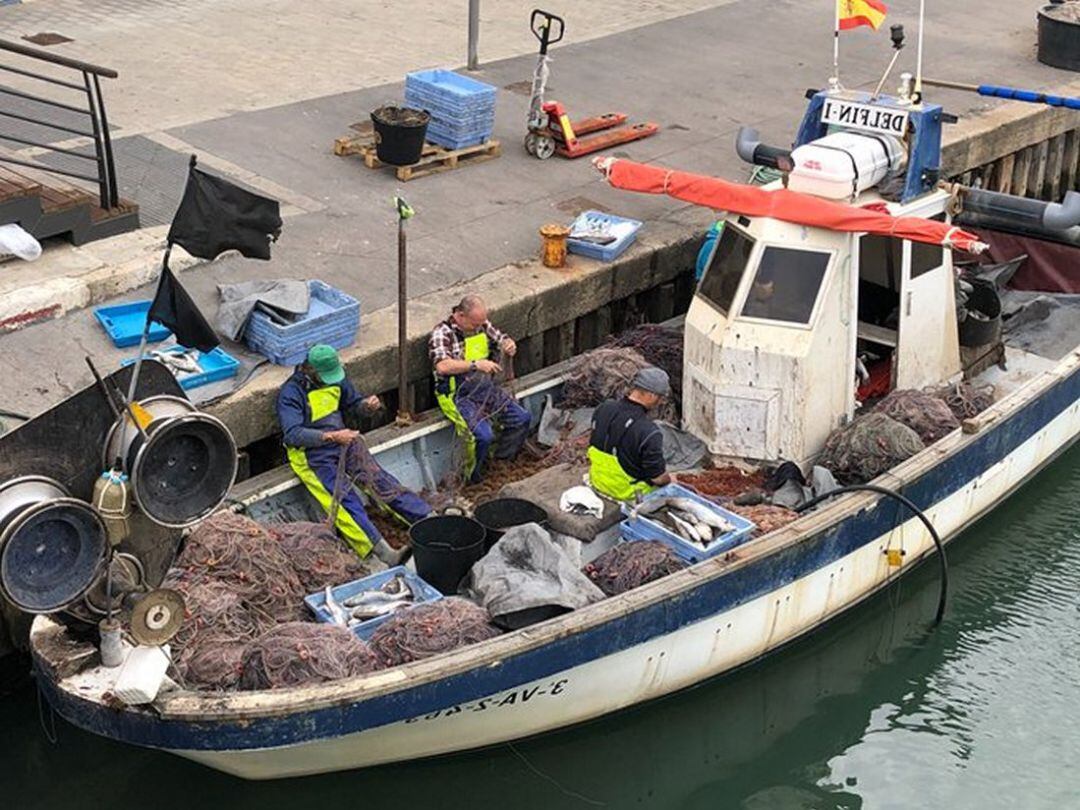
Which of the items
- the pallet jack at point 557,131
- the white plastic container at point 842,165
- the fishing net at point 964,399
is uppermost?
the white plastic container at point 842,165

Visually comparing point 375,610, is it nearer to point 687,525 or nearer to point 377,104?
point 687,525

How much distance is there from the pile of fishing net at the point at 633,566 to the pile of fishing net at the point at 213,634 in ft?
6.12

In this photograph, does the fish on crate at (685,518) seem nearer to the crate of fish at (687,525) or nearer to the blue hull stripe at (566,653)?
the crate of fish at (687,525)

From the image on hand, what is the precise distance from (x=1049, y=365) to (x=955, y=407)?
1.56 meters

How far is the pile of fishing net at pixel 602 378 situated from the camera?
1020cm

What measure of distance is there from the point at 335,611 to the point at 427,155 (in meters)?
5.91

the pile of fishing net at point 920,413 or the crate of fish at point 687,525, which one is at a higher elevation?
the pile of fishing net at point 920,413

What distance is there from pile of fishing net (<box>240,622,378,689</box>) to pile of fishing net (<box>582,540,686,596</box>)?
4.99 ft

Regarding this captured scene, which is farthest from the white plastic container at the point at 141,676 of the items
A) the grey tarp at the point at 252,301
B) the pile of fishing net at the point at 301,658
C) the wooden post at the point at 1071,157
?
the wooden post at the point at 1071,157

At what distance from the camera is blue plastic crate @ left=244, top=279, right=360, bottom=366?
9.89 m

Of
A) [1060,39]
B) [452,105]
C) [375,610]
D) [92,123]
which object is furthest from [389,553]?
[1060,39]

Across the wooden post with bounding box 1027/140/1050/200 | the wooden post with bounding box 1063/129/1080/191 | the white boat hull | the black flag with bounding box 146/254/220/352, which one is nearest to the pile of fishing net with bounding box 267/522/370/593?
the white boat hull

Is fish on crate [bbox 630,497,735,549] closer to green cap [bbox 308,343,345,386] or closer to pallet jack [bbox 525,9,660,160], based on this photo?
green cap [bbox 308,343,345,386]

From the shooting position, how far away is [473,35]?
15516 mm
